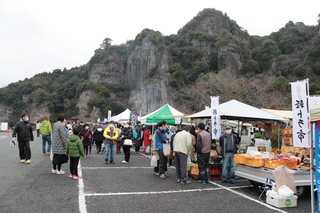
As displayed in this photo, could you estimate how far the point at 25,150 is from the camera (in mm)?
8727

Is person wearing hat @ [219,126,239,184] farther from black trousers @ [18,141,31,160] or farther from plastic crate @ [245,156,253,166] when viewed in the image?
black trousers @ [18,141,31,160]

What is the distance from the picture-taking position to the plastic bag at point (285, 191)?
16.3 ft

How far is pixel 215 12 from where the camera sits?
212 feet

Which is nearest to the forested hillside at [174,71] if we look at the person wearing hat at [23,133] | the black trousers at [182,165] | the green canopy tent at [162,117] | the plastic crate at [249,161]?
the green canopy tent at [162,117]

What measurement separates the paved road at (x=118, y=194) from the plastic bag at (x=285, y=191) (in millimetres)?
290

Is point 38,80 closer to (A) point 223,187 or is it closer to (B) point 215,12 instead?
(B) point 215,12

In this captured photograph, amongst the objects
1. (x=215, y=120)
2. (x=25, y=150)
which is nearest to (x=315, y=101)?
(x=215, y=120)

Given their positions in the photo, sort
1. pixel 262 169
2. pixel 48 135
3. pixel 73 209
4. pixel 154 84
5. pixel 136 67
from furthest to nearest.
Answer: pixel 136 67
pixel 154 84
pixel 48 135
pixel 262 169
pixel 73 209

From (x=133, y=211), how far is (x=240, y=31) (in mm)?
67014

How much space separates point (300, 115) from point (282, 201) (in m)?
1.87

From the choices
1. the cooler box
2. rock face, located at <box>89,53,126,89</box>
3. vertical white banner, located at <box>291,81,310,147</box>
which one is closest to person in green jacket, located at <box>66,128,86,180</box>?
the cooler box

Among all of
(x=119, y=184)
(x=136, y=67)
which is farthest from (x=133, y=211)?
(x=136, y=67)

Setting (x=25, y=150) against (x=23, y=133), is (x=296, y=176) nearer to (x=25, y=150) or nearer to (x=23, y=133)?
(x=23, y=133)

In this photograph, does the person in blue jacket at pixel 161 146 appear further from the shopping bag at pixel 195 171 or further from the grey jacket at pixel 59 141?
the grey jacket at pixel 59 141
